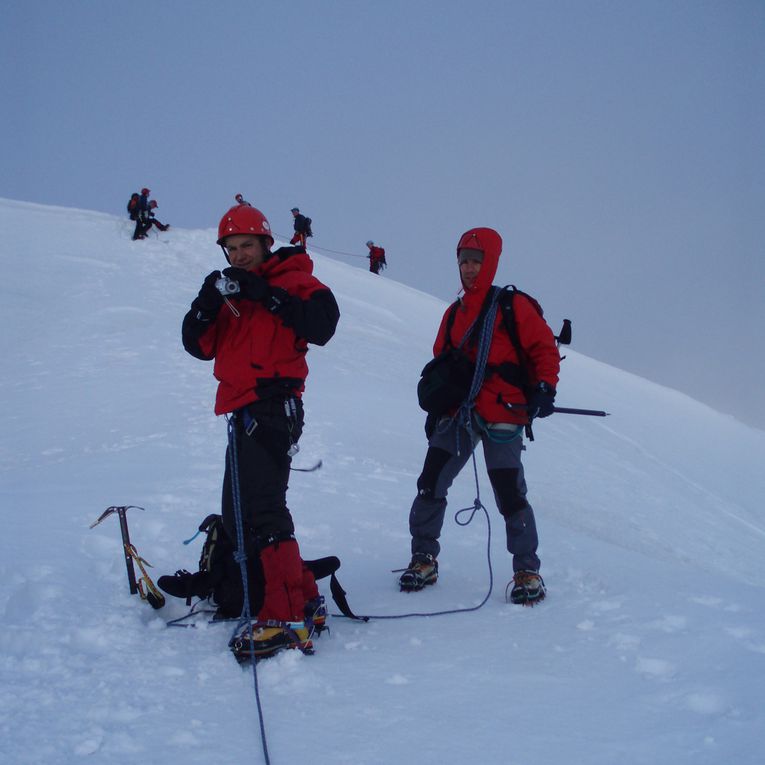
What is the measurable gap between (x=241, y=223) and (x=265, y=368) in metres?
0.60

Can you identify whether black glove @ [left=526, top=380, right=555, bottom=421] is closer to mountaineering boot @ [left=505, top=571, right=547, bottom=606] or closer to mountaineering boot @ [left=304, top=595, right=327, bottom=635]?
mountaineering boot @ [left=505, top=571, right=547, bottom=606]

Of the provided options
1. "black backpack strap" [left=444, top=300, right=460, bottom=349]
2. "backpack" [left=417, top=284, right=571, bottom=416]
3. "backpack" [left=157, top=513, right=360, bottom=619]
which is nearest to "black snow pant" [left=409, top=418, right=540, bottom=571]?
"backpack" [left=417, top=284, right=571, bottom=416]

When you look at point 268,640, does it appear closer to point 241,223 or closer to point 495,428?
point 495,428

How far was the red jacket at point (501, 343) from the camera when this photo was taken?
3.41m

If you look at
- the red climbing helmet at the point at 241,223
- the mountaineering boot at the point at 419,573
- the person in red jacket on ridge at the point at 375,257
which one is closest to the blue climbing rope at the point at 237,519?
the red climbing helmet at the point at 241,223

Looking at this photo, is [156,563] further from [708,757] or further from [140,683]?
[708,757]

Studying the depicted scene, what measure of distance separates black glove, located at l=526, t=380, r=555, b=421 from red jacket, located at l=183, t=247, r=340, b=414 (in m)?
1.06

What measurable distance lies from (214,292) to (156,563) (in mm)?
1546

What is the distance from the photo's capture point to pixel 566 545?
4344 mm

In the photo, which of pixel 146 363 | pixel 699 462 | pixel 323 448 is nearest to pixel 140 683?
pixel 323 448

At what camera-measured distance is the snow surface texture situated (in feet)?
6.64

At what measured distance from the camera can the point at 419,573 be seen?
139 inches

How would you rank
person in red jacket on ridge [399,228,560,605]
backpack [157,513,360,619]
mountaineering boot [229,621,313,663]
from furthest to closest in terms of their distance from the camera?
person in red jacket on ridge [399,228,560,605]
backpack [157,513,360,619]
mountaineering boot [229,621,313,663]

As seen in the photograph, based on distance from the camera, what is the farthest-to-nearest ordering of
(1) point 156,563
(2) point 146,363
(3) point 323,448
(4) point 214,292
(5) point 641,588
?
(2) point 146,363
(3) point 323,448
(1) point 156,563
(5) point 641,588
(4) point 214,292
